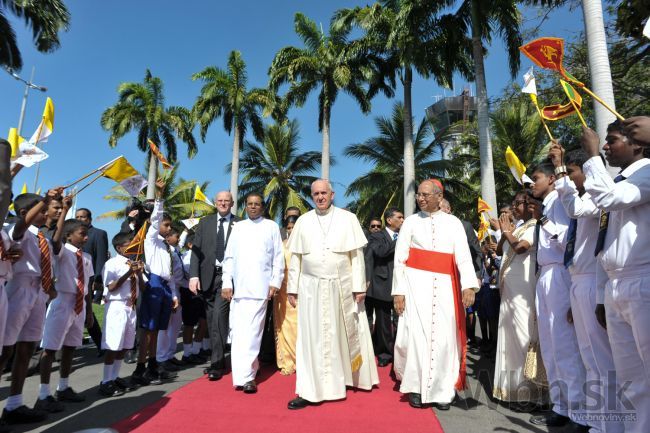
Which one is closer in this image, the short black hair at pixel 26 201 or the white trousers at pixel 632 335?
the white trousers at pixel 632 335

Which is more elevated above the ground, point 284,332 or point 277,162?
point 277,162

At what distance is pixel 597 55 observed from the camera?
657 cm

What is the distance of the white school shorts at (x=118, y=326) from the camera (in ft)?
14.3

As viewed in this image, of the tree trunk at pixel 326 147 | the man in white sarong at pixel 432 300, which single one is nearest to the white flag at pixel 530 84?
the man in white sarong at pixel 432 300

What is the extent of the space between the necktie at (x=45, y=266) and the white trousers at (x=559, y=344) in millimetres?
4350

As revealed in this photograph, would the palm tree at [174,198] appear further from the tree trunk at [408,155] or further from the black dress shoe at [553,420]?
the black dress shoe at [553,420]

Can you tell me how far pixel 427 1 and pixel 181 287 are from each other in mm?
13351

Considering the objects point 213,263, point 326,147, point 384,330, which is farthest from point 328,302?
point 326,147

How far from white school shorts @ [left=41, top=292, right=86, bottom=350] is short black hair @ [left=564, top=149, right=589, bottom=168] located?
4.71 m

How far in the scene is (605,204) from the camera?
234cm

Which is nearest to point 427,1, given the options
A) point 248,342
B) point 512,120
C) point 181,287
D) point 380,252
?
point 512,120

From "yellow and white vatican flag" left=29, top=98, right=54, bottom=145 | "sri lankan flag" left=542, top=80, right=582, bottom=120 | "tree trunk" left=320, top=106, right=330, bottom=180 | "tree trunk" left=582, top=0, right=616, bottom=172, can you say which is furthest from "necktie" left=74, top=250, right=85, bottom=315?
A: "tree trunk" left=320, top=106, right=330, bottom=180

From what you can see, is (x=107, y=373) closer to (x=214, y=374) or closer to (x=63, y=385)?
(x=63, y=385)

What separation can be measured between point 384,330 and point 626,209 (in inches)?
166
